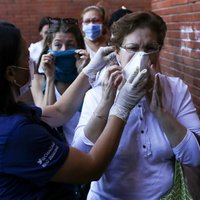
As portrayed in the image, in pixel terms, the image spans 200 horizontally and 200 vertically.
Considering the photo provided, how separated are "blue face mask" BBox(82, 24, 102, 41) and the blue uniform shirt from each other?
2.87 m

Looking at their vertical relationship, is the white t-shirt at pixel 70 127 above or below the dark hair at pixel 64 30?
below

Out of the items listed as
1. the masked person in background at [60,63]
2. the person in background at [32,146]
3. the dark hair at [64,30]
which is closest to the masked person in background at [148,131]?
the person in background at [32,146]

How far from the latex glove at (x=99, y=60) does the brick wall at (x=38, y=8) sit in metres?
6.26

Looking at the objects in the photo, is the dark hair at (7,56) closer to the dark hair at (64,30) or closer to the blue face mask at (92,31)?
the dark hair at (64,30)

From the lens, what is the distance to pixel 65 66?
3660mm

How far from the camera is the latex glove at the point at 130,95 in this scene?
7.14 ft

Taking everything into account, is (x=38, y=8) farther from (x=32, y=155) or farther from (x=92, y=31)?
(x=32, y=155)

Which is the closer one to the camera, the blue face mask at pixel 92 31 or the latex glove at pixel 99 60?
the latex glove at pixel 99 60

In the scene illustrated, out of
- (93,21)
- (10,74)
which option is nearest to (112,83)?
(10,74)

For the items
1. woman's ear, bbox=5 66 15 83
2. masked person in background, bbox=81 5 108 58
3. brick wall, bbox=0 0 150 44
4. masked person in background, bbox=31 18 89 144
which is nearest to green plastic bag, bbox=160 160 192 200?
woman's ear, bbox=5 66 15 83

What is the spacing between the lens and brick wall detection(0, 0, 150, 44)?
9.20m

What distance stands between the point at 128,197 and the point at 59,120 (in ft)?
2.97

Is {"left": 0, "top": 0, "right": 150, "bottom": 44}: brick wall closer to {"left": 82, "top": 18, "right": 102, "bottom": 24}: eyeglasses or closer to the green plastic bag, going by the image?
{"left": 82, "top": 18, "right": 102, "bottom": 24}: eyeglasses

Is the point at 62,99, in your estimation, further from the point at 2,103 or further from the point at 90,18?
the point at 90,18
